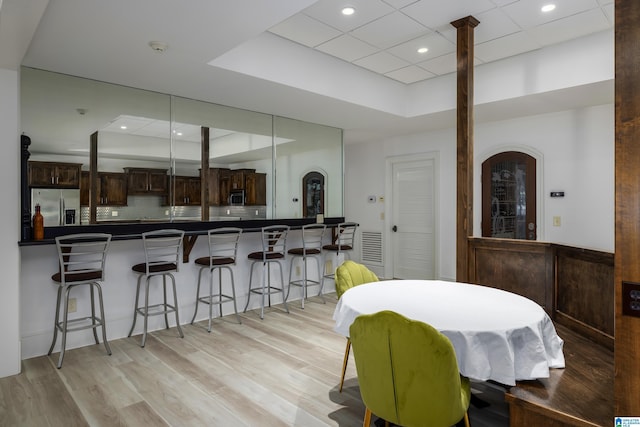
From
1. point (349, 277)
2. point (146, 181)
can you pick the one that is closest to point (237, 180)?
point (146, 181)

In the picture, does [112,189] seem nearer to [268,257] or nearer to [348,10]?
[268,257]

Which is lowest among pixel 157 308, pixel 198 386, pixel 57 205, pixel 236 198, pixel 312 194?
pixel 198 386

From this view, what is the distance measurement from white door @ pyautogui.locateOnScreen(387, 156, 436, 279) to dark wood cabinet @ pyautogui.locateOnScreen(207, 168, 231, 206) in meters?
3.15

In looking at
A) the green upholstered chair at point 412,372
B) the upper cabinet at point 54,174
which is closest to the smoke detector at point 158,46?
the upper cabinet at point 54,174

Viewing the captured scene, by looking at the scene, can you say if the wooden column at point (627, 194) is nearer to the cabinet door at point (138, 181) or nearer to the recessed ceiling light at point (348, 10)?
the recessed ceiling light at point (348, 10)

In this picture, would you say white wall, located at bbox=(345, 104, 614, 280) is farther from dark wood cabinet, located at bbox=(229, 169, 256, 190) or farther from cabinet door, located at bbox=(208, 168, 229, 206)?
cabinet door, located at bbox=(208, 168, 229, 206)

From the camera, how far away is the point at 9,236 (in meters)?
3.05

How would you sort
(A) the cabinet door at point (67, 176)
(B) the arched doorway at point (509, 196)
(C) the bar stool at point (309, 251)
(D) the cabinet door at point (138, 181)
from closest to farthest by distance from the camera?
1. (A) the cabinet door at point (67, 176)
2. (D) the cabinet door at point (138, 181)
3. (C) the bar stool at point (309, 251)
4. (B) the arched doorway at point (509, 196)

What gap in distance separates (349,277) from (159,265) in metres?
2.00

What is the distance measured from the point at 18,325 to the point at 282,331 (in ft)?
7.50

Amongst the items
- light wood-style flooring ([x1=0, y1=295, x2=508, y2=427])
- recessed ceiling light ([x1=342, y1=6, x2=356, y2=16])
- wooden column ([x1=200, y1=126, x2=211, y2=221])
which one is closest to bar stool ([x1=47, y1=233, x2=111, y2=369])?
light wood-style flooring ([x1=0, y1=295, x2=508, y2=427])

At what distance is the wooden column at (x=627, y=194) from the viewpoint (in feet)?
4.71

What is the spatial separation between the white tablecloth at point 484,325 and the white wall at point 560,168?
2.03 m

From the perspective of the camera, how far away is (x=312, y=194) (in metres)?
5.92
